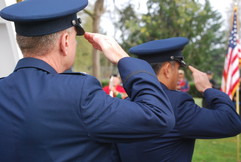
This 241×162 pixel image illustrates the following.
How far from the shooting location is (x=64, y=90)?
134 centimetres

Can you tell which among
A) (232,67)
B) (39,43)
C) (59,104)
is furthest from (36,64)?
(232,67)

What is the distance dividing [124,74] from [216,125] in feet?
2.86

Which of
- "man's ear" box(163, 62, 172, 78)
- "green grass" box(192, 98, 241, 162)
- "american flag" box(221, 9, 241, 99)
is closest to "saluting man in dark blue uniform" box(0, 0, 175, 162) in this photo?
"man's ear" box(163, 62, 172, 78)

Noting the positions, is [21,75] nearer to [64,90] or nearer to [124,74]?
[64,90]

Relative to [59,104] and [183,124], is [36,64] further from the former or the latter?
[183,124]

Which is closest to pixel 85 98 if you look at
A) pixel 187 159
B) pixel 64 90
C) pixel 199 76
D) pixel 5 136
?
pixel 64 90

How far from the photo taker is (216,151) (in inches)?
299

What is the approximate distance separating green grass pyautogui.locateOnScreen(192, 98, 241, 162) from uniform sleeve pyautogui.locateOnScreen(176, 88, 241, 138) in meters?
4.87

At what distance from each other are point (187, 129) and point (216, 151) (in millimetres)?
5841

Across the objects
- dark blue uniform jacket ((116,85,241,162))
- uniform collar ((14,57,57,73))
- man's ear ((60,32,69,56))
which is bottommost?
dark blue uniform jacket ((116,85,241,162))

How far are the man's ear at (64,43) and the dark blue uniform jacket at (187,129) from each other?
82cm

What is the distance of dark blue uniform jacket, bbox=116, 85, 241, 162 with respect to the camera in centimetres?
210

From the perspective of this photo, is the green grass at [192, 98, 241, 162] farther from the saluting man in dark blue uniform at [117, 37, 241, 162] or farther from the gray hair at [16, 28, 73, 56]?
the gray hair at [16, 28, 73, 56]

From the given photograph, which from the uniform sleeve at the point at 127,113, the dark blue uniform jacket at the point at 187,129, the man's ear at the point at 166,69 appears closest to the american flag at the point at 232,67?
the man's ear at the point at 166,69
